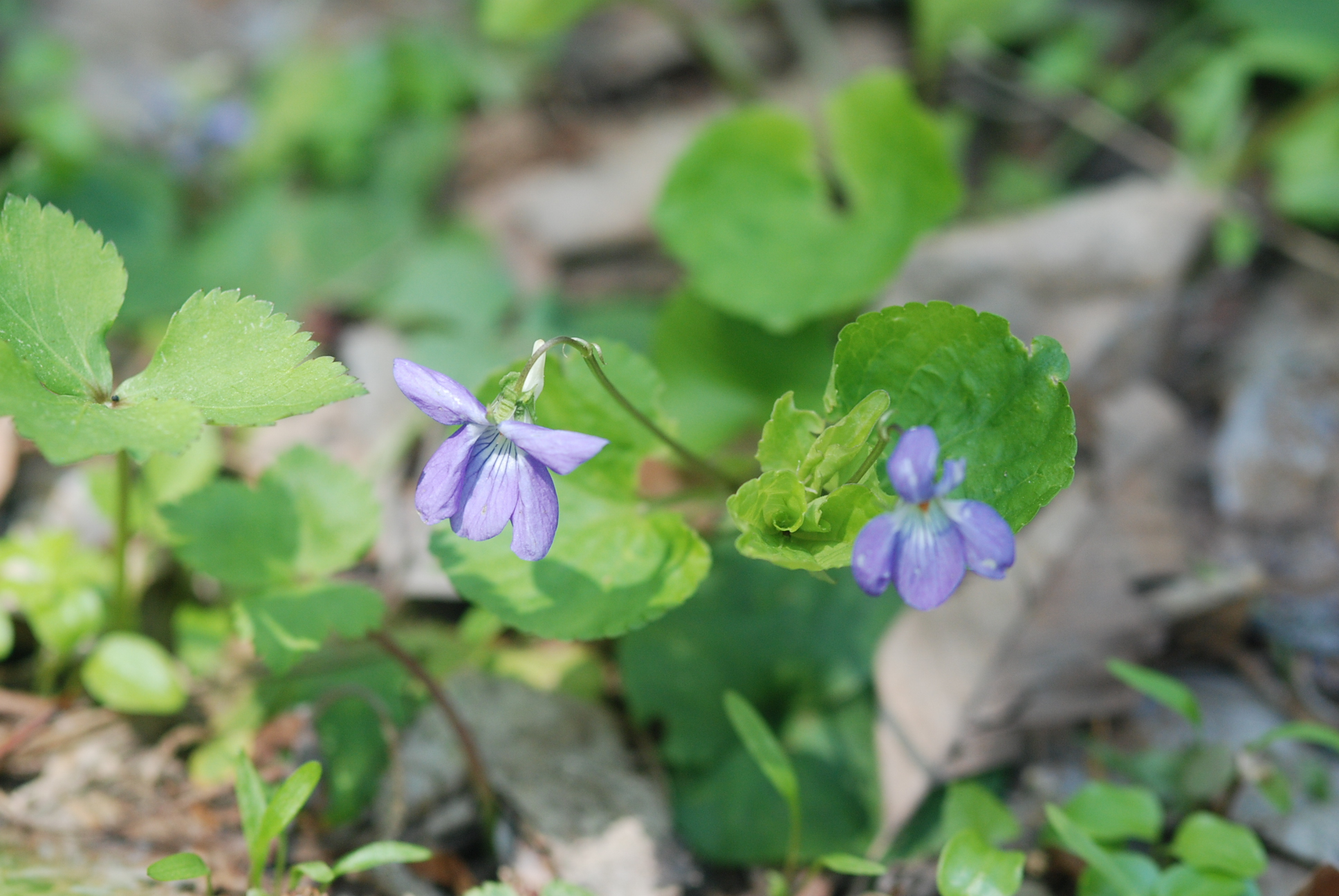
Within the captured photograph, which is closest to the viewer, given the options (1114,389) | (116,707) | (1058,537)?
(116,707)

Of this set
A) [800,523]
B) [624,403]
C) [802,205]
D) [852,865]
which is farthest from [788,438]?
[802,205]

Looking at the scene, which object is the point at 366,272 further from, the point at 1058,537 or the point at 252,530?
the point at 1058,537

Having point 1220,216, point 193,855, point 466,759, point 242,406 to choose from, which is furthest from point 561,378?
point 1220,216

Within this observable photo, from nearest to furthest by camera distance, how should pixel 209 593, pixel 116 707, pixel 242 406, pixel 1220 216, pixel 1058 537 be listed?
pixel 242 406, pixel 116 707, pixel 1058 537, pixel 209 593, pixel 1220 216

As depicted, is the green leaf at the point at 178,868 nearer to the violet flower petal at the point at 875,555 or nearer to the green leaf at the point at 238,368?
the green leaf at the point at 238,368

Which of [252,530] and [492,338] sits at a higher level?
[252,530]

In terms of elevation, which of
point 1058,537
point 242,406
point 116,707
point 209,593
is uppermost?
point 242,406

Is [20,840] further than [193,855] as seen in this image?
Yes
